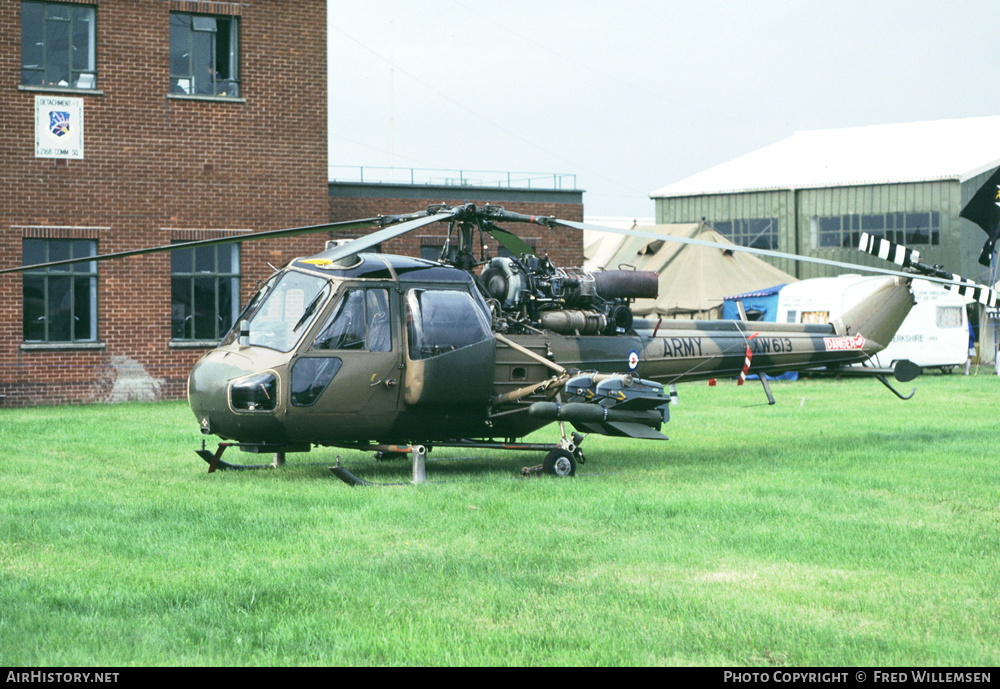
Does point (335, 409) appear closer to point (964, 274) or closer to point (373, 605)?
point (373, 605)

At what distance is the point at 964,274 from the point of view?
119ft

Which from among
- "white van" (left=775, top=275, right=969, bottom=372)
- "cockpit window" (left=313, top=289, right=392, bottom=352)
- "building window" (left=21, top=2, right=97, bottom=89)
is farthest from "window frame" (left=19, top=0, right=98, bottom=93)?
"white van" (left=775, top=275, right=969, bottom=372)

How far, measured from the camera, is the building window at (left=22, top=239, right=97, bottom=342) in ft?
65.7

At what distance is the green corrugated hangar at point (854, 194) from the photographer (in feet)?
120

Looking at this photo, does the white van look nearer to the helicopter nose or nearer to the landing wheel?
the landing wheel

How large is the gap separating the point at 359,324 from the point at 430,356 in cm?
72

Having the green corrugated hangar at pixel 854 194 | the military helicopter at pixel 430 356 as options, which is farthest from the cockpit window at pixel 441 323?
the green corrugated hangar at pixel 854 194

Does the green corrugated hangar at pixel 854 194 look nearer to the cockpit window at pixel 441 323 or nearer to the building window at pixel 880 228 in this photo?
the building window at pixel 880 228

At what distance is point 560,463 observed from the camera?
1056 centimetres

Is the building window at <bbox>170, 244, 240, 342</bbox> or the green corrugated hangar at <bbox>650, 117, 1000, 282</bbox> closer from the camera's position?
A: the building window at <bbox>170, 244, 240, 342</bbox>

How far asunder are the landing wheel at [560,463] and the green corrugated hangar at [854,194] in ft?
93.4

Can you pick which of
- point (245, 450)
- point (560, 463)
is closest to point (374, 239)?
point (245, 450)

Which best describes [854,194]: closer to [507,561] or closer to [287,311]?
[287,311]

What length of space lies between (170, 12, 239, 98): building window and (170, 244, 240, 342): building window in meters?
3.11
